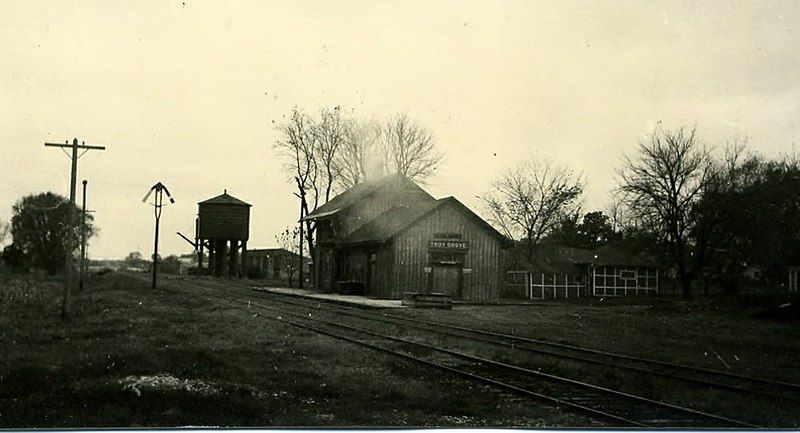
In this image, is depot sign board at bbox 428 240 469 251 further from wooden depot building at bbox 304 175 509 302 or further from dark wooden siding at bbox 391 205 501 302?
dark wooden siding at bbox 391 205 501 302

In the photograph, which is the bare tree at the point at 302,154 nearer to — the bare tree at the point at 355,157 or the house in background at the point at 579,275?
the bare tree at the point at 355,157

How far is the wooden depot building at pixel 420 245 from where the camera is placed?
68.8ft

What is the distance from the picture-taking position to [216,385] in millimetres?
7727

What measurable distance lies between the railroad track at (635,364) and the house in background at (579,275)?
11853 mm

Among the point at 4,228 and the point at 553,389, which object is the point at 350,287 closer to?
the point at 4,228

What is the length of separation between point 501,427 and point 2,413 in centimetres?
491

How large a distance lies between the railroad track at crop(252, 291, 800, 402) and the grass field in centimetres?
274

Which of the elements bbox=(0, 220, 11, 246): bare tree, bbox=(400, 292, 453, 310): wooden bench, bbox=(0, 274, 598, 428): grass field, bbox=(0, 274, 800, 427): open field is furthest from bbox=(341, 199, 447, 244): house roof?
bbox=(0, 220, 11, 246): bare tree

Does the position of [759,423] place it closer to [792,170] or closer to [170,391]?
[170,391]

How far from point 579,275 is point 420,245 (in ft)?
71.4

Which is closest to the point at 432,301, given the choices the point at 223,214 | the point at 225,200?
the point at 225,200

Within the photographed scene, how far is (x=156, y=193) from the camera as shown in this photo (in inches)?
353

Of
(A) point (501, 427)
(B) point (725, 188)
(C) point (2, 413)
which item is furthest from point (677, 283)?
(C) point (2, 413)

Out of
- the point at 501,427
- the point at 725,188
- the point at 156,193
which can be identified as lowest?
the point at 501,427
